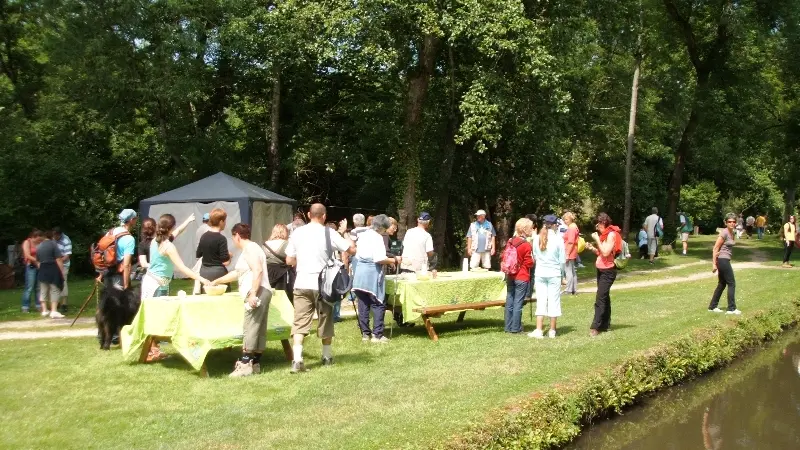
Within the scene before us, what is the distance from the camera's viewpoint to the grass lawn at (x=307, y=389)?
6.65m

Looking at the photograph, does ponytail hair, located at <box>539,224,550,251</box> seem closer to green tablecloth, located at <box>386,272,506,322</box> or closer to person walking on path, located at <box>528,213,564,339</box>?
person walking on path, located at <box>528,213,564,339</box>

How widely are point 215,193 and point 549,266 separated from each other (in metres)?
12.7

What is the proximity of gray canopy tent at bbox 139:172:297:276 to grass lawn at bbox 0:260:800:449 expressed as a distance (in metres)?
9.69

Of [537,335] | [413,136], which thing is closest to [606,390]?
[537,335]

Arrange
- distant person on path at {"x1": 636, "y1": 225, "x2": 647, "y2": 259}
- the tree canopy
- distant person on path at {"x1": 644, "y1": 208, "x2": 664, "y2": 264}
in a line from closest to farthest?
the tree canopy, distant person on path at {"x1": 644, "y1": 208, "x2": 664, "y2": 264}, distant person on path at {"x1": 636, "y1": 225, "x2": 647, "y2": 259}

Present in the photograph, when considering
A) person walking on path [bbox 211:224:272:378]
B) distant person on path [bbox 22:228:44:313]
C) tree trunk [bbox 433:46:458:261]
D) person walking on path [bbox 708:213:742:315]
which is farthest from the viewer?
tree trunk [bbox 433:46:458:261]

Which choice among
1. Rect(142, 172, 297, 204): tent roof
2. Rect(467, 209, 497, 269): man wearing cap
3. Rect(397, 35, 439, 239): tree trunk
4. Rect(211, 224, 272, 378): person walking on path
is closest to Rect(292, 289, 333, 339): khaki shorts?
Rect(211, 224, 272, 378): person walking on path

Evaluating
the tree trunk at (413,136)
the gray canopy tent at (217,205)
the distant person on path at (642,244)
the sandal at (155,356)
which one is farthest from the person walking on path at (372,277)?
the distant person on path at (642,244)

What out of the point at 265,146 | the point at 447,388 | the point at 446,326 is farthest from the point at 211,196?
the point at 447,388

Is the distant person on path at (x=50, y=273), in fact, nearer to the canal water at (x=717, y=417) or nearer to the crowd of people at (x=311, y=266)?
the crowd of people at (x=311, y=266)

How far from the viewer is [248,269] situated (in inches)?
360

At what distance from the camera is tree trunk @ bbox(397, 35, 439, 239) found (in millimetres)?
22359

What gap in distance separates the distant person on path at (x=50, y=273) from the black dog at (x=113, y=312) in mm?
4932

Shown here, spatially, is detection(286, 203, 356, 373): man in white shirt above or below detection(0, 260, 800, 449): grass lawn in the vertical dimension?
above
